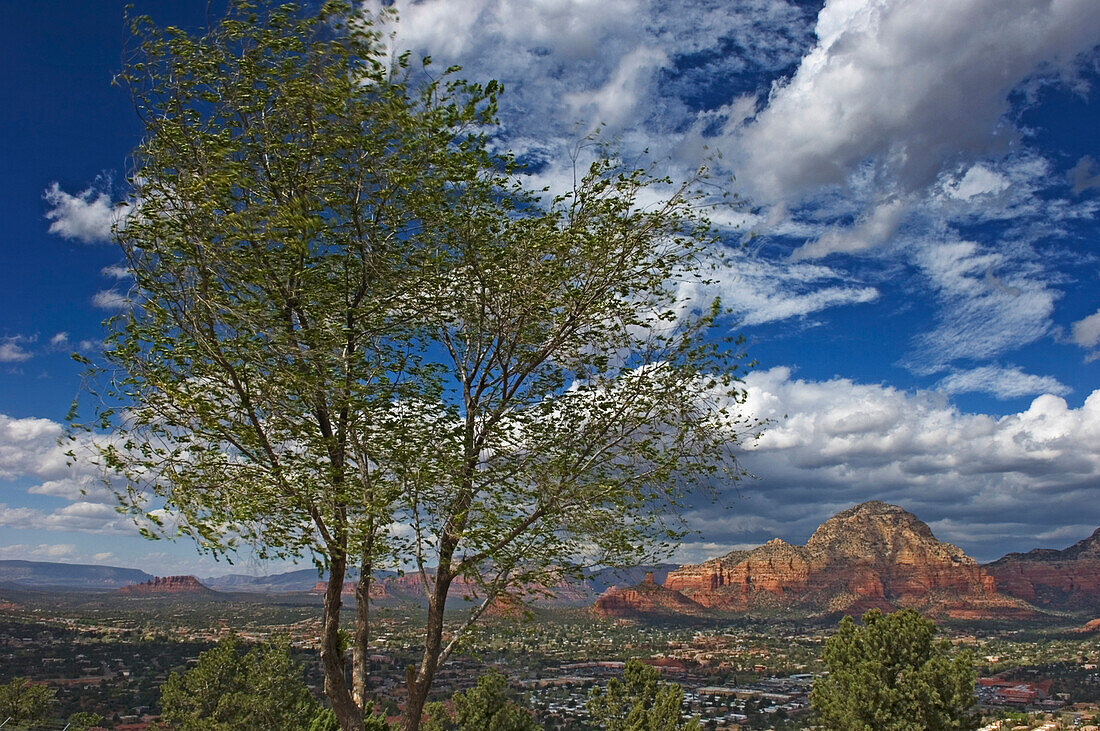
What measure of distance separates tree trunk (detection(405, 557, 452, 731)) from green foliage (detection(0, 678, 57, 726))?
5139 centimetres

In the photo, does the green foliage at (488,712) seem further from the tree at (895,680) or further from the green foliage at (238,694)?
the tree at (895,680)

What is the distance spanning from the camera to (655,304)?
9.88 meters

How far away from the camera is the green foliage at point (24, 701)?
149 feet

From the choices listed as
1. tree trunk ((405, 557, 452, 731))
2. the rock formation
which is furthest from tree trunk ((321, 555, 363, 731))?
the rock formation

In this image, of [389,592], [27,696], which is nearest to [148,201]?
[389,592]

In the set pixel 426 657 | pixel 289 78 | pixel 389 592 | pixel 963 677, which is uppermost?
pixel 289 78

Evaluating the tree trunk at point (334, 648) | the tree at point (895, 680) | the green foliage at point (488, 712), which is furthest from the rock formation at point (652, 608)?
the tree trunk at point (334, 648)

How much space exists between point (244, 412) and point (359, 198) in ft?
9.67

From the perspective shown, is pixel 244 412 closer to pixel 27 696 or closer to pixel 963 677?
pixel 963 677

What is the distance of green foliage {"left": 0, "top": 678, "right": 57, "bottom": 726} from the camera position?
149 ft

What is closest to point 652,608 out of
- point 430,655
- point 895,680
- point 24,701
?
point 24,701

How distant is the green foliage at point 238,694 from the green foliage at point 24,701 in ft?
58.2

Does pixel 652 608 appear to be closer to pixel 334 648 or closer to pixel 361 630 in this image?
pixel 361 630

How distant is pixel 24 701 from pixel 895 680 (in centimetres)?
5459
